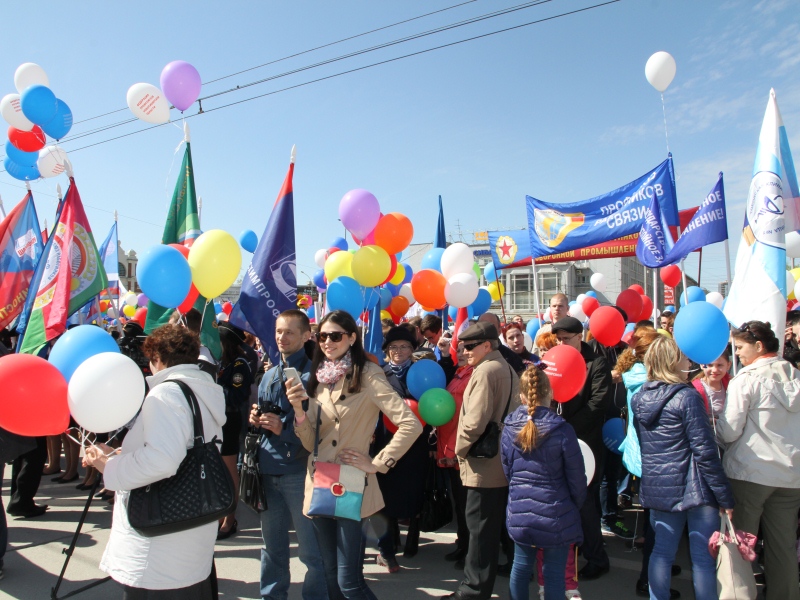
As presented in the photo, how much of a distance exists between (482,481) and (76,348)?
2.46 m

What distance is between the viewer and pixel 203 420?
8.34ft

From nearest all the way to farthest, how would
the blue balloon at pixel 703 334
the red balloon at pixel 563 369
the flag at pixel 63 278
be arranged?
the blue balloon at pixel 703 334 → the red balloon at pixel 563 369 → the flag at pixel 63 278

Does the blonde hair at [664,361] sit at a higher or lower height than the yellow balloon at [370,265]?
lower

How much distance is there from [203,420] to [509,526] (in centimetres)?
182

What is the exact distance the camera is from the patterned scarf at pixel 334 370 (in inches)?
118

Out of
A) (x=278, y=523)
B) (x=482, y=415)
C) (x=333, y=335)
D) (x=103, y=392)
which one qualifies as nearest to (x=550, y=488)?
(x=482, y=415)

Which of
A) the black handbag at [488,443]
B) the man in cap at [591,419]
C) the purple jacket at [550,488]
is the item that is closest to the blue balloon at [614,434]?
the man in cap at [591,419]

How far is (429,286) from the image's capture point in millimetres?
5672

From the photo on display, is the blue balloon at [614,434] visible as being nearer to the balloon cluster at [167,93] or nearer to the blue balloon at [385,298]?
the blue balloon at [385,298]

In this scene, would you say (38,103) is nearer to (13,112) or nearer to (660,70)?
(13,112)

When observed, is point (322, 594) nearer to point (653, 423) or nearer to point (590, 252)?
point (653, 423)

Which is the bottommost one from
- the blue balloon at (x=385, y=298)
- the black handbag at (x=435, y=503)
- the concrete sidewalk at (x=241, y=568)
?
the concrete sidewalk at (x=241, y=568)

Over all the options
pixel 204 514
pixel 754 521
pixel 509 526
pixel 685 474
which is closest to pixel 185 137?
pixel 204 514

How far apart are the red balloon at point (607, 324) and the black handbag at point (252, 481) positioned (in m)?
3.46
